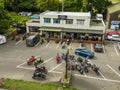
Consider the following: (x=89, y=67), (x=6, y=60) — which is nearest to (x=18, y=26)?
(x=6, y=60)

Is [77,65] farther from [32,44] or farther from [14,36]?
[14,36]

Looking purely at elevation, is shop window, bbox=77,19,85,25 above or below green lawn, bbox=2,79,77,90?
above

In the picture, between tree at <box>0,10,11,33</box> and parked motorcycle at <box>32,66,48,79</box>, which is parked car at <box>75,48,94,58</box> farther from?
tree at <box>0,10,11,33</box>

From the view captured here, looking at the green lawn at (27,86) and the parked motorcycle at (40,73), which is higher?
the parked motorcycle at (40,73)

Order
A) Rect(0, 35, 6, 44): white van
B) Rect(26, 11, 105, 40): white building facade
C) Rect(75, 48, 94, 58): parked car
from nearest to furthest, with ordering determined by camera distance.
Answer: Rect(75, 48, 94, 58): parked car < Rect(0, 35, 6, 44): white van < Rect(26, 11, 105, 40): white building facade

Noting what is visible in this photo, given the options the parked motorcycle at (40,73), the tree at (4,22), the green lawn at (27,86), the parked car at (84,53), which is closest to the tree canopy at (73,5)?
the tree at (4,22)

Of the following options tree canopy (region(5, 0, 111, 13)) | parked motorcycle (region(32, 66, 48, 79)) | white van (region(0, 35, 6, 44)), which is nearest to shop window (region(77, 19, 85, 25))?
white van (region(0, 35, 6, 44))

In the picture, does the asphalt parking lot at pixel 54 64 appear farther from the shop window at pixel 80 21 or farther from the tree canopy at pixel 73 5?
the tree canopy at pixel 73 5
